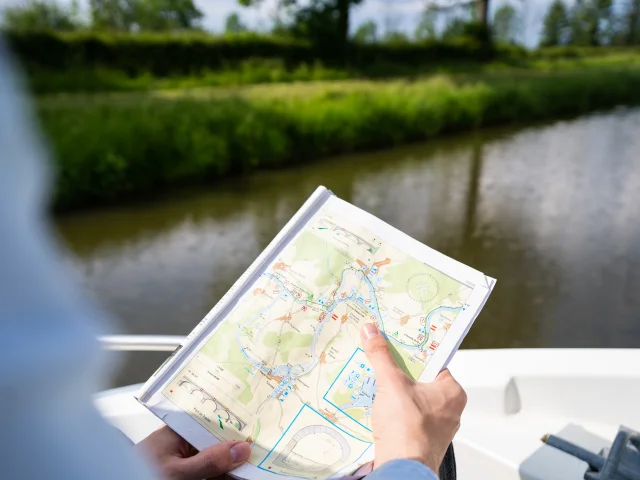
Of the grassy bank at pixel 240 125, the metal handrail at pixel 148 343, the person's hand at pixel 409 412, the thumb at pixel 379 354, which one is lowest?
the grassy bank at pixel 240 125

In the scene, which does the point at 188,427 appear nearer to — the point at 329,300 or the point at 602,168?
the point at 329,300

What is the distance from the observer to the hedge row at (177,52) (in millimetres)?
8992

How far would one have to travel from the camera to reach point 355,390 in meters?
0.76

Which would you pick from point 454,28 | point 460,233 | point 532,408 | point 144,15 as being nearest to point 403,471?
point 532,408

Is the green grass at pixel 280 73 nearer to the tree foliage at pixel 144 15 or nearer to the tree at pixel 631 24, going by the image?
the tree at pixel 631 24

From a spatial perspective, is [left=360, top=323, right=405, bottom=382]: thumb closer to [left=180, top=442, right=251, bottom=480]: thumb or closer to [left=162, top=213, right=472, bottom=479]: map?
[left=162, top=213, right=472, bottom=479]: map

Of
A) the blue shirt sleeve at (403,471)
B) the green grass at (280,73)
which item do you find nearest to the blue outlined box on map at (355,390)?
the blue shirt sleeve at (403,471)

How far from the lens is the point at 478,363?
1.30 m

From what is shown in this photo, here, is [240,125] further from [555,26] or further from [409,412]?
[555,26]

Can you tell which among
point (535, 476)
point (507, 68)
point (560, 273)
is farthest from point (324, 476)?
point (507, 68)

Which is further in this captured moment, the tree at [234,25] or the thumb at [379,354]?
the tree at [234,25]

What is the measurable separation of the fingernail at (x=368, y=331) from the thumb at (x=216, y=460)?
7.5 inches

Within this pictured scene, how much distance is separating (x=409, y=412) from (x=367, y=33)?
1221cm

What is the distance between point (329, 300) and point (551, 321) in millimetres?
3183
